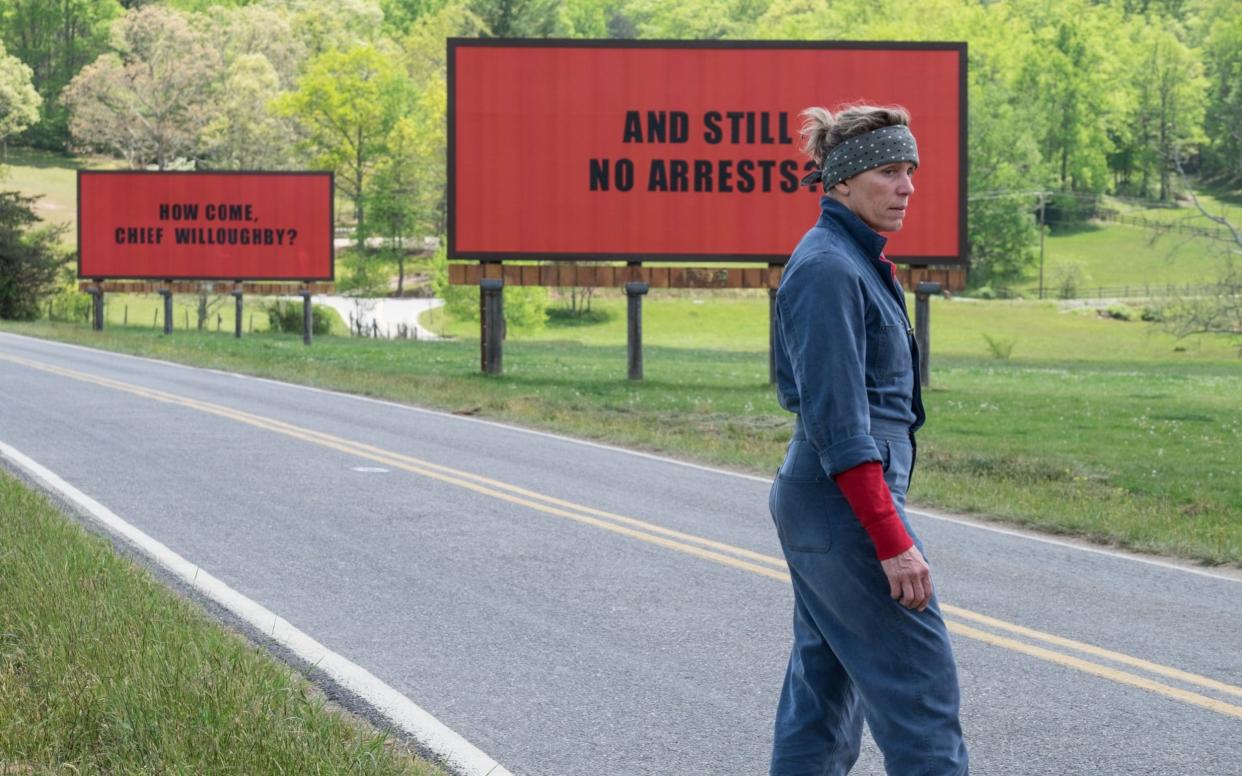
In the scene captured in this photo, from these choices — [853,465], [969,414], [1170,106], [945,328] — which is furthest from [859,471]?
[1170,106]

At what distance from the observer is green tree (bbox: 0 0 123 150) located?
13262 centimetres

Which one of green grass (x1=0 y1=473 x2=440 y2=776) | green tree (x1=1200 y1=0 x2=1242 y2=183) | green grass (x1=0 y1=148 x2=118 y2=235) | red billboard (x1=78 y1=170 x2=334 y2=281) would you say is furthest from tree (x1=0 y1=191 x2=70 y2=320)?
green tree (x1=1200 y1=0 x2=1242 y2=183)

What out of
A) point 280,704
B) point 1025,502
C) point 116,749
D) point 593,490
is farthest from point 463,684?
point 1025,502

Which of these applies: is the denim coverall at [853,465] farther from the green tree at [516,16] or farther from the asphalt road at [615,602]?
the green tree at [516,16]

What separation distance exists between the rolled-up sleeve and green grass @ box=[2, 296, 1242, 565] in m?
7.58

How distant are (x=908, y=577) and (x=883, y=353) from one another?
2.01ft

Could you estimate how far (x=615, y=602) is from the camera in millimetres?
8492

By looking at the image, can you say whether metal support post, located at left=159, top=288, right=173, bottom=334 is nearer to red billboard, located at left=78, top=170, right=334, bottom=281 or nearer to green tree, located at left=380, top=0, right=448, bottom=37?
red billboard, located at left=78, top=170, right=334, bottom=281

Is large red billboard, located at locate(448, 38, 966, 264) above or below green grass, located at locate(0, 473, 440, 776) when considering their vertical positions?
above

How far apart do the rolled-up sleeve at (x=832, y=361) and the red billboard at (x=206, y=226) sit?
4189 cm

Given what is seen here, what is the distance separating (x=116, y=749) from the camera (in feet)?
17.1

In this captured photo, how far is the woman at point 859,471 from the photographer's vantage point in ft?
12.6

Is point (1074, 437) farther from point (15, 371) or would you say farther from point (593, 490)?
point (15, 371)

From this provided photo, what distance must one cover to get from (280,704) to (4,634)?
174cm
